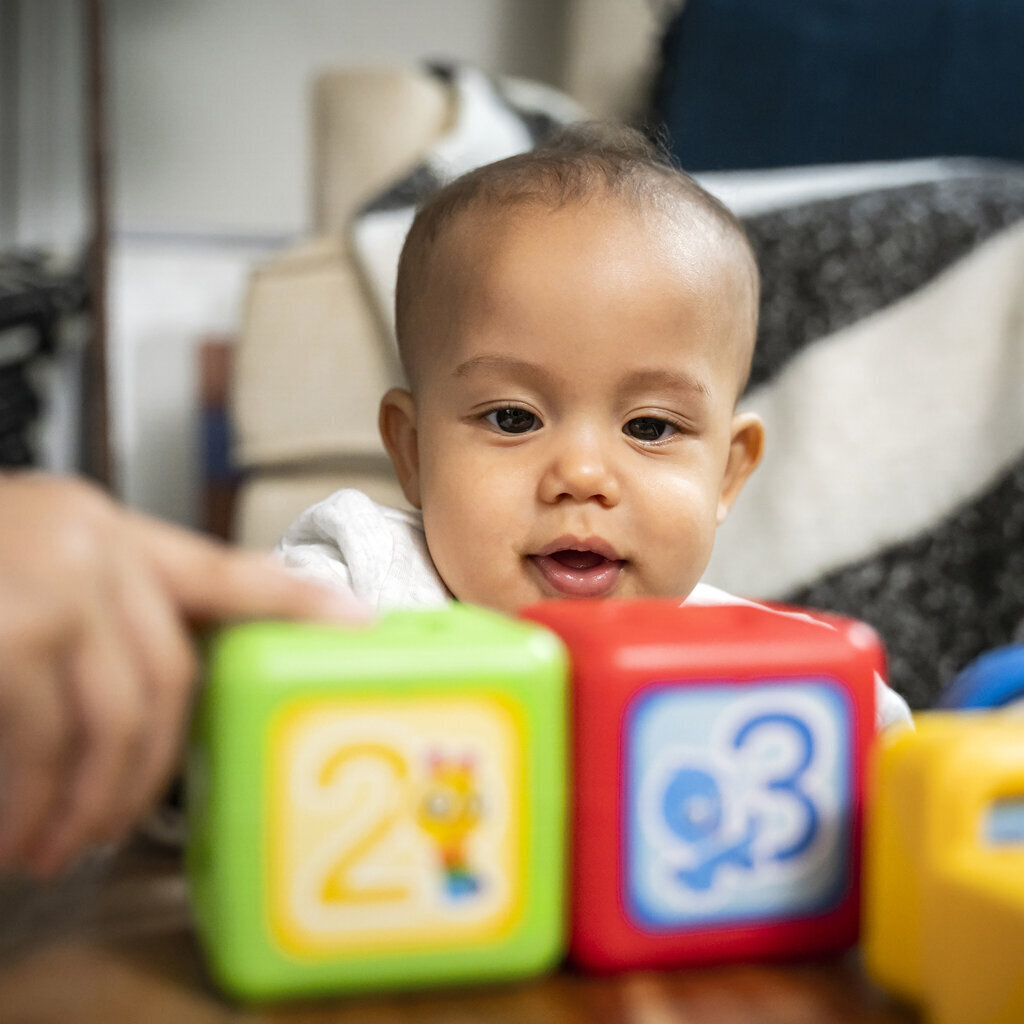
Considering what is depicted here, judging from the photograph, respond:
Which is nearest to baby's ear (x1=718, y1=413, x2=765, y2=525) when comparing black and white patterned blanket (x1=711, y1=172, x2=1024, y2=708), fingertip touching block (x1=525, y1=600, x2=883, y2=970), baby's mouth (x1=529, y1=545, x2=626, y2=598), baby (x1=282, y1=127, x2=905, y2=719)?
baby (x1=282, y1=127, x2=905, y2=719)

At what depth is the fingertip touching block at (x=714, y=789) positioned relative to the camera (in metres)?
0.41

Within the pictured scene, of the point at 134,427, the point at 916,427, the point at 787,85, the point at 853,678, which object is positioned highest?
the point at 787,85

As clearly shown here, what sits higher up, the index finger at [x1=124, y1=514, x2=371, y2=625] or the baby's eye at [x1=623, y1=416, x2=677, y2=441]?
the index finger at [x1=124, y1=514, x2=371, y2=625]

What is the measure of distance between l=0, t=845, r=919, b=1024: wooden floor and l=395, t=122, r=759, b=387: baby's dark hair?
0.57 m

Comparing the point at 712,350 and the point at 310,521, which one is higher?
the point at 712,350

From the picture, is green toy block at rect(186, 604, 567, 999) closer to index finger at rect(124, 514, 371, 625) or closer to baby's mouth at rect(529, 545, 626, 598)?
index finger at rect(124, 514, 371, 625)

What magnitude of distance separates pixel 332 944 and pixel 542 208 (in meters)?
0.59

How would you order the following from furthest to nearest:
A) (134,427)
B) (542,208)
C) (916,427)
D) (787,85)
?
(134,427)
(787,85)
(916,427)
(542,208)

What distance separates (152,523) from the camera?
0.39 meters

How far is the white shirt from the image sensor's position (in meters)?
0.80

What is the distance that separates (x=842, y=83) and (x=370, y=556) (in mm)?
1210

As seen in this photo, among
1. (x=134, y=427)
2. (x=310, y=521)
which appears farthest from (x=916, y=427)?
(x=134, y=427)

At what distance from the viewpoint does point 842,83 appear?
1.66m

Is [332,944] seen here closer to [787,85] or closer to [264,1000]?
[264,1000]
